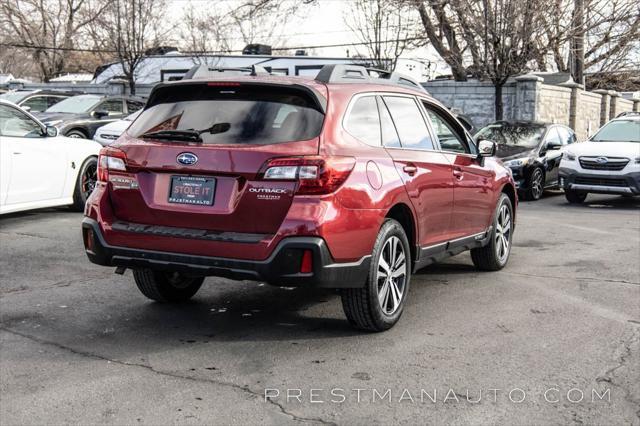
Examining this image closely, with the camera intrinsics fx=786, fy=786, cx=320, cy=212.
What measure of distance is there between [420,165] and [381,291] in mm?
1100

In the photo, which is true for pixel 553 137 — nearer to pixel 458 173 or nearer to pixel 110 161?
pixel 458 173

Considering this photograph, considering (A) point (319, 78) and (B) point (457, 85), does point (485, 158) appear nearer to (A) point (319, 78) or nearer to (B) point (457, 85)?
(A) point (319, 78)

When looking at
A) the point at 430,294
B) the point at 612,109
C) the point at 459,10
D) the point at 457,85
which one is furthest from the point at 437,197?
the point at 612,109

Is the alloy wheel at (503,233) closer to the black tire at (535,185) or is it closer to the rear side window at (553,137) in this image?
the black tire at (535,185)

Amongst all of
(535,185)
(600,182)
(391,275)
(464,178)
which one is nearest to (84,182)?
(464,178)

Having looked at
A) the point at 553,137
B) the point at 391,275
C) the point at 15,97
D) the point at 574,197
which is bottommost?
the point at 574,197

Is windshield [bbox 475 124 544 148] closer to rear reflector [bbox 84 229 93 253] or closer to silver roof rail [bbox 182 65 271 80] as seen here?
silver roof rail [bbox 182 65 271 80]

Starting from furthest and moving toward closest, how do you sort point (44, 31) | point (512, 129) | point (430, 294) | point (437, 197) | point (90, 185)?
point (44, 31) < point (512, 129) < point (90, 185) < point (430, 294) < point (437, 197)

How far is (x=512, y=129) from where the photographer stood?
16531mm

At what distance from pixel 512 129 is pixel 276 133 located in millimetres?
12405

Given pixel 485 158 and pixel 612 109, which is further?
pixel 612 109

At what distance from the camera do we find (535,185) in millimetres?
15375

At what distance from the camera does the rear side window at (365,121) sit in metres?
5.33

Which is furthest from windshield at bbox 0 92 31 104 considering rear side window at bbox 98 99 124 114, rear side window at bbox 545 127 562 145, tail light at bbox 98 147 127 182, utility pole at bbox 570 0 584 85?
tail light at bbox 98 147 127 182
